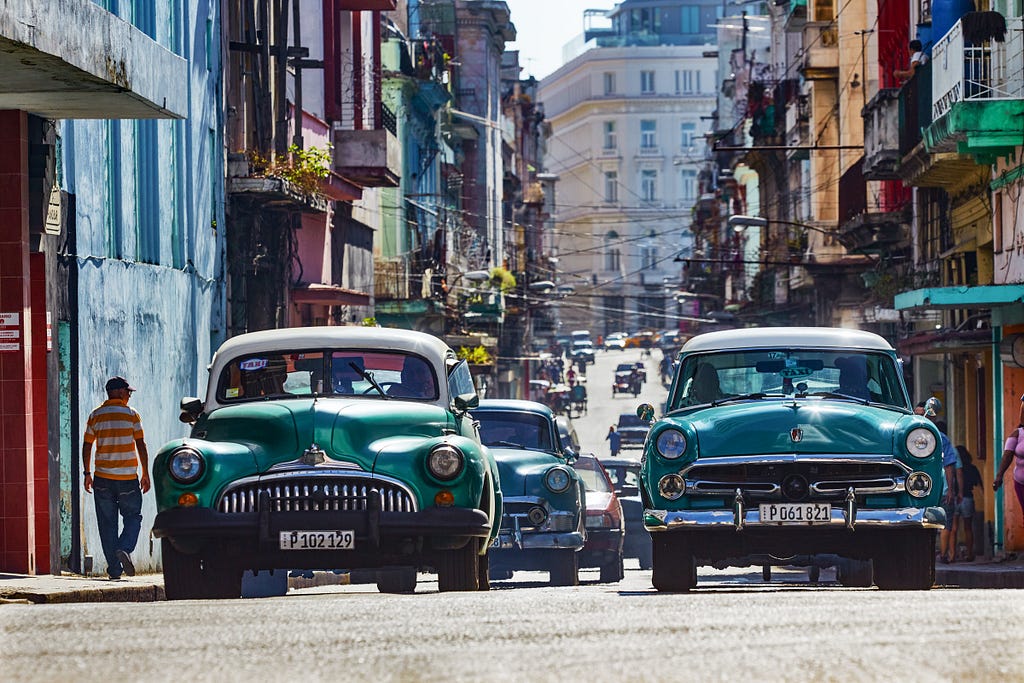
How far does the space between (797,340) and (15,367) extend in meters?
5.94

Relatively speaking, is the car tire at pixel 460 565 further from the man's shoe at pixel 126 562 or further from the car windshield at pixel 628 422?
the car windshield at pixel 628 422

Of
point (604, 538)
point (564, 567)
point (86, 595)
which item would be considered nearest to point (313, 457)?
point (86, 595)

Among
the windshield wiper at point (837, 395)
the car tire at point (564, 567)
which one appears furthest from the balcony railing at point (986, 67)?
the windshield wiper at point (837, 395)

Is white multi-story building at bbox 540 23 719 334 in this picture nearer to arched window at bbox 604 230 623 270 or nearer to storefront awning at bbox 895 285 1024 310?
arched window at bbox 604 230 623 270

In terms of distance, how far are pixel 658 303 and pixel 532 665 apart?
149 m

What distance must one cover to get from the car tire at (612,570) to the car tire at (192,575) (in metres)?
6.96

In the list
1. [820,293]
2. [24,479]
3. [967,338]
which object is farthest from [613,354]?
[24,479]

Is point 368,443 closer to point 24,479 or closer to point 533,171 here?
point 24,479

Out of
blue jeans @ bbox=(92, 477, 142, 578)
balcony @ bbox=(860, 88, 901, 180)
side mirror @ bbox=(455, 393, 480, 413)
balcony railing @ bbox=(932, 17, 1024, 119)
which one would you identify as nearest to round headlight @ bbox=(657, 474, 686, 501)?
side mirror @ bbox=(455, 393, 480, 413)

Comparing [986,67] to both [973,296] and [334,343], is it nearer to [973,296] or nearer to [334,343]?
[973,296]

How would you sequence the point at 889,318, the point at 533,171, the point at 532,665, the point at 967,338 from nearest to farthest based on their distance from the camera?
the point at 532,665
the point at 967,338
the point at 889,318
the point at 533,171

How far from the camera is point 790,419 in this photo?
494 inches

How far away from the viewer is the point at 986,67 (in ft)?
77.1

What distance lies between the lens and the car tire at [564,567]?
16.8m
